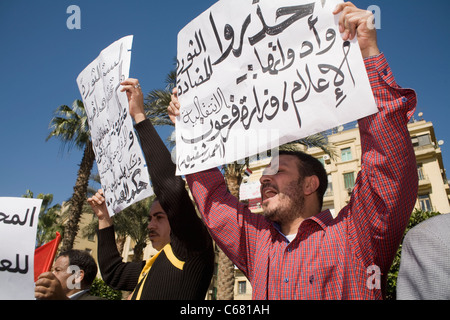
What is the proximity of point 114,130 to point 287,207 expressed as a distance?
5.03ft

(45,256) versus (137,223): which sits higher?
(137,223)

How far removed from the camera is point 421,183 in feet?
86.8

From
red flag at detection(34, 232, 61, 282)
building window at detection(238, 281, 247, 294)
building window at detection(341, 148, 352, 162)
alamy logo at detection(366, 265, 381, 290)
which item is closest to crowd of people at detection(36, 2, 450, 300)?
alamy logo at detection(366, 265, 381, 290)

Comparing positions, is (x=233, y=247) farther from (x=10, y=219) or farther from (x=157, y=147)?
(x=10, y=219)

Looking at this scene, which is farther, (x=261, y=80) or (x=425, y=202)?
(x=425, y=202)

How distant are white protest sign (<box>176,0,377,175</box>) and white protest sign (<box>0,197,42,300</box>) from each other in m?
0.96

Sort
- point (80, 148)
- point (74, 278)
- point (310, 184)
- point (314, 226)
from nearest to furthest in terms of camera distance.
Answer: point (314, 226)
point (310, 184)
point (74, 278)
point (80, 148)

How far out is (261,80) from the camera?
1.95 meters

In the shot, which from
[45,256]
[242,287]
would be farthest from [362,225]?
[242,287]

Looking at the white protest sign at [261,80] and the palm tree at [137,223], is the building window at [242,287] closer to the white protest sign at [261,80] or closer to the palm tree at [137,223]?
the palm tree at [137,223]

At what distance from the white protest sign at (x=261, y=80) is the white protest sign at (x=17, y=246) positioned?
956 mm

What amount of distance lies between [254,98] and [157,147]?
0.78 metres

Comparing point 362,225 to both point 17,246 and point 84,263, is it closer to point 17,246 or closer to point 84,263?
point 17,246

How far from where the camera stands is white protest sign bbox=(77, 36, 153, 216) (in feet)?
7.86
